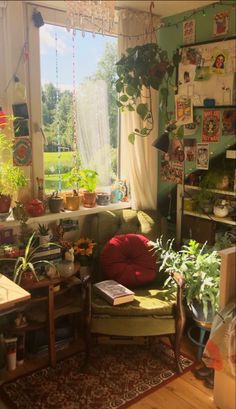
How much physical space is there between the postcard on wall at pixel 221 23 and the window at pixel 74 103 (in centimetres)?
62

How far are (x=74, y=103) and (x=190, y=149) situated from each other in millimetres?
765

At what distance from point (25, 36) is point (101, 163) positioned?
2.99ft

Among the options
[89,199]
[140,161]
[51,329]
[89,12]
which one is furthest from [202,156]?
[89,12]

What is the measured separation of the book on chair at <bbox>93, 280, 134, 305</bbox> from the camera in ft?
6.45

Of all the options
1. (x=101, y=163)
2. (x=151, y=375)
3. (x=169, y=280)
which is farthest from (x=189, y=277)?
(x=101, y=163)

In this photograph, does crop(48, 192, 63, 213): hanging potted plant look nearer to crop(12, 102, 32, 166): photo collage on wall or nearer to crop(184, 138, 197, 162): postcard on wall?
crop(12, 102, 32, 166): photo collage on wall

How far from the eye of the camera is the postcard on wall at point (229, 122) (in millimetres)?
2057

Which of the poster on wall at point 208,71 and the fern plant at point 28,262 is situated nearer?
the fern plant at point 28,262

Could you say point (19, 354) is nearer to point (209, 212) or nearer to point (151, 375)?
point (151, 375)

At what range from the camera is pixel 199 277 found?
77.2 inches

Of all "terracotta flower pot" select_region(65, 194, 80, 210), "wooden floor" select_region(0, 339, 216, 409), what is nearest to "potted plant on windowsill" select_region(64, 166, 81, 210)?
"terracotta flower pot" select_region(65, 194, 80, 210)

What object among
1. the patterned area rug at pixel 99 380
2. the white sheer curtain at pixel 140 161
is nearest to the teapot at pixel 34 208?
the white sheer curtain at pixel 140 161

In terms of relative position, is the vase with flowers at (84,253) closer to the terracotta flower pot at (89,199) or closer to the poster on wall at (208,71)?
the terracotta flower pot at (89,199)

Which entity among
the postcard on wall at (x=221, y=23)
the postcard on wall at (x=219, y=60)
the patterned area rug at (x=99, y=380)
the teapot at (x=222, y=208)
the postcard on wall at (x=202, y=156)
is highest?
the postcard on wall at (x=221, y=23)
